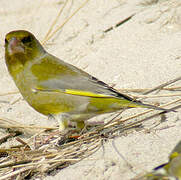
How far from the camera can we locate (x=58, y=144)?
162 inches

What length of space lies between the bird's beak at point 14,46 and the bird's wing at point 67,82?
22 centimetres

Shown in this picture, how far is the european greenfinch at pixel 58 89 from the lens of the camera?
404 centimetres

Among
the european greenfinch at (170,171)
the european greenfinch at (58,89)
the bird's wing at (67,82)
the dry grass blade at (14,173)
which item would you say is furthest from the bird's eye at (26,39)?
the european greenfinch at (170,171)

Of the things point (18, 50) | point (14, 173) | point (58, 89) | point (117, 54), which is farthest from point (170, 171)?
point (117, 54)

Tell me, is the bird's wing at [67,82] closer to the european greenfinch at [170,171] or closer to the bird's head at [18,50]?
the bird's head at [18,50]

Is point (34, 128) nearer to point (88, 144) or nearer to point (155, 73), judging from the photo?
point (88, 144)

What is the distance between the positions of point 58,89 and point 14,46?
2.06 feet

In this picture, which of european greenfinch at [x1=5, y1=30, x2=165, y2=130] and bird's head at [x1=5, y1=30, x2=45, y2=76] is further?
bird's head at [x1=5, y1=30, x2=45, y2=76]

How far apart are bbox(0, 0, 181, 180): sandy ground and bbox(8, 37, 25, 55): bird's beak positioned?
3.67 feet

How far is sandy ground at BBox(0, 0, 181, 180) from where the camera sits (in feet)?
10.6

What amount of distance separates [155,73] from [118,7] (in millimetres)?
2119

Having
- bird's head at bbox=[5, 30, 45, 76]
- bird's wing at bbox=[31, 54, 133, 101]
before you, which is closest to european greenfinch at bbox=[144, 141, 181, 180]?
bird's wing at bbox=[31, 54, 133, 101]

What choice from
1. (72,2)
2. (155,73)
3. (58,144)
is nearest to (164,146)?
(58,144)

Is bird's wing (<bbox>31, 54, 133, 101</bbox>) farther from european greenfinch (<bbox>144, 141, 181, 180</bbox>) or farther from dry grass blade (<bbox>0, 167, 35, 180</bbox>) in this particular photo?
european greenfinch (<bbox>144, 141, 181, 180</bbox>)
